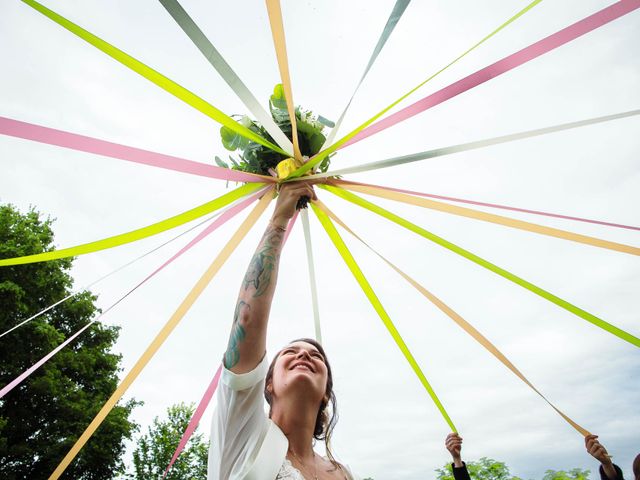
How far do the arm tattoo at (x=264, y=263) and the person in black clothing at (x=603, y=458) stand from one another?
6.75 feet

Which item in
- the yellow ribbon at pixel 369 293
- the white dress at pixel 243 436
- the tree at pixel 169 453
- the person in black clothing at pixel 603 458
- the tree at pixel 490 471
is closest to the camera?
the white dress at pixel 243 436

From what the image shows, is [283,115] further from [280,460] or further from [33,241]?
[33,241]

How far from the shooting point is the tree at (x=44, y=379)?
7.92 m

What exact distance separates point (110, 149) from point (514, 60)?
1.62 m

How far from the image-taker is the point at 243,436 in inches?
57.7

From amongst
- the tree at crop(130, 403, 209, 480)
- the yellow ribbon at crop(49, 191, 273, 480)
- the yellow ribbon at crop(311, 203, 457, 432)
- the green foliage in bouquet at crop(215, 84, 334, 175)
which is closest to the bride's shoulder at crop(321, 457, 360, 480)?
the yellow ribbon at crop(311, 203, 457, 432)

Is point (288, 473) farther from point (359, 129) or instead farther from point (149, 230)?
point (359, 129)

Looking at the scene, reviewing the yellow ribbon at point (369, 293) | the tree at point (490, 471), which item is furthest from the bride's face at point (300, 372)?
the tree at point (490, 471)

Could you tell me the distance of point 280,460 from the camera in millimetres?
1499

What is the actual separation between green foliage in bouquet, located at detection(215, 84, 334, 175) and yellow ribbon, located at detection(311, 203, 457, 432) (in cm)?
33

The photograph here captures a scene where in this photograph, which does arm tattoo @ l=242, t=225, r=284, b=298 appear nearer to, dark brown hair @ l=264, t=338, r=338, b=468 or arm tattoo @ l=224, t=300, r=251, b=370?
arm tattoo @ l=224, t=300, r=251, b=370

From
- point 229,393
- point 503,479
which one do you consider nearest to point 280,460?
point 229,393

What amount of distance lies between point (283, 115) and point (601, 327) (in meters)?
1.95

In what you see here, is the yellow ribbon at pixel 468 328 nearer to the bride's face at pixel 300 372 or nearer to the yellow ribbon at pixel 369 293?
the yellow ribbon at pixel 369 293
